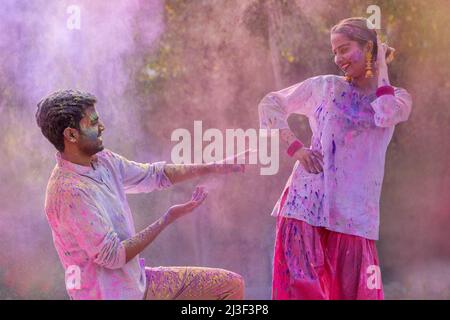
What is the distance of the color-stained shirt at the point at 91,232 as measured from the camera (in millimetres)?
3531

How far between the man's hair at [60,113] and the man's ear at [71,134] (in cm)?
1

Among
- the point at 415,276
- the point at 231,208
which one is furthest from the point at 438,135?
the point at 231,208

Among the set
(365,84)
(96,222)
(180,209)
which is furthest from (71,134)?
(365,84)

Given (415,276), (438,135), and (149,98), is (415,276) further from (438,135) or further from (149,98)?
(149,98)

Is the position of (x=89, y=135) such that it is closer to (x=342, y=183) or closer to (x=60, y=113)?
(x=60, y=113)

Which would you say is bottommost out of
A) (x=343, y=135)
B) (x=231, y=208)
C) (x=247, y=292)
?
(x=247, y=292)

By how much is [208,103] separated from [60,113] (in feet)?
6.17

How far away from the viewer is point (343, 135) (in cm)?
395

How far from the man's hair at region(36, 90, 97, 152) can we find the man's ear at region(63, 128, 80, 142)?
0.04ft

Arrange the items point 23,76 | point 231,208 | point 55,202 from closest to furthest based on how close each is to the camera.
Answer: point 55,202 → point 23,76 → point 231,208

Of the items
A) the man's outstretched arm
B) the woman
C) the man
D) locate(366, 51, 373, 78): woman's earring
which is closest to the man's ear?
the man

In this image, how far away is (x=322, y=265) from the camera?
154 inches

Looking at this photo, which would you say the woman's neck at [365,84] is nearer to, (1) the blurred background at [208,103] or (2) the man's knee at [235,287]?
(2) the man's knee at [235,287]

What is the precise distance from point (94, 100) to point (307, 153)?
1.03m
